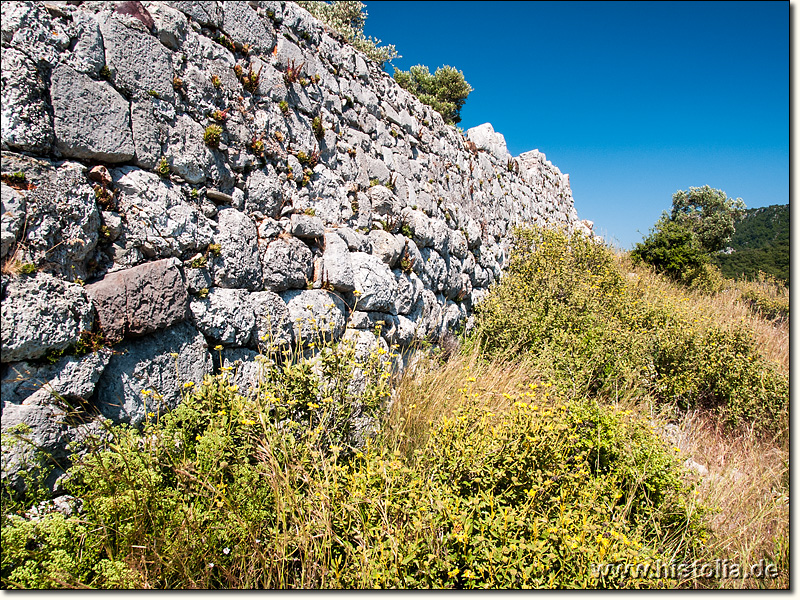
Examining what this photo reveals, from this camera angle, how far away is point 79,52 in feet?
7.86

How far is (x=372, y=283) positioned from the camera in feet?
12.6

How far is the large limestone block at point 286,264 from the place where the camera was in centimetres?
320

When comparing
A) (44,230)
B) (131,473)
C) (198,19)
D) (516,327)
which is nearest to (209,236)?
(44,230)

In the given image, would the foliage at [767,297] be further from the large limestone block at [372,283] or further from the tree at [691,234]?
the large limestone block at [372,283]

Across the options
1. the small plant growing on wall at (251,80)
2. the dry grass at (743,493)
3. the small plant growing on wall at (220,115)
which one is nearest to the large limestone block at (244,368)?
the small plant growing on wall at (220,115)

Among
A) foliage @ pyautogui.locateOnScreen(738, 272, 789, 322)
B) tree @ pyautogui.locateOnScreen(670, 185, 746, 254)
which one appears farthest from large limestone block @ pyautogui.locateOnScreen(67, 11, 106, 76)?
tree @ pyautogui.locateOnScreen(670, 185, 746, 254)

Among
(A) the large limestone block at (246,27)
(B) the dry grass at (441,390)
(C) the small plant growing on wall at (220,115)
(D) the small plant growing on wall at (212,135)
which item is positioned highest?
(A) the large limestone block at (246,27)

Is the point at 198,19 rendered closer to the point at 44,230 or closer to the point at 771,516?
the point at 44,230

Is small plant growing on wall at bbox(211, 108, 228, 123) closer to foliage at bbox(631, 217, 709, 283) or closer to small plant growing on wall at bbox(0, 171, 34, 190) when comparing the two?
small plant growing on wall at bbox(0, 171, 34, 190)

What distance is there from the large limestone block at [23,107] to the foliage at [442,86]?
9429 mm

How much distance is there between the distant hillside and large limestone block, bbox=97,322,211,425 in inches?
604

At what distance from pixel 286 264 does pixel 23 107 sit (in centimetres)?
171

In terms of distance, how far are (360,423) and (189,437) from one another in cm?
110

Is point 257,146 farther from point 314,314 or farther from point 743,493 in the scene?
point 743,493
